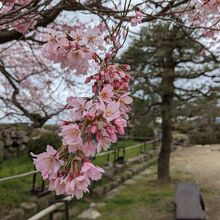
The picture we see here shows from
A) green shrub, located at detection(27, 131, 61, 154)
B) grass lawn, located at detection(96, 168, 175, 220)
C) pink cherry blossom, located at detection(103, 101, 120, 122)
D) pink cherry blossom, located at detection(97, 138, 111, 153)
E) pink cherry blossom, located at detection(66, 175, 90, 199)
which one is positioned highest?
green shrub, located at detection(27, 131, 61, 154)

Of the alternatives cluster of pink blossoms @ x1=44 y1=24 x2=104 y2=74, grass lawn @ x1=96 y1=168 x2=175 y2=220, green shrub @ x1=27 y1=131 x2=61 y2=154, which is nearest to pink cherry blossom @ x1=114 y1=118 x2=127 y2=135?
cluster of pink blossoms @ x1=44 y1=24 x2=104 y2=74

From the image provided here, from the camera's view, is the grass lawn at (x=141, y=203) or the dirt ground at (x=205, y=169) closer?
the grass lawn at (x=141, y=203)

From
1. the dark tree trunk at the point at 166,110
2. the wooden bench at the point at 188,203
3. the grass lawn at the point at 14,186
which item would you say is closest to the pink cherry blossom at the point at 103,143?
the wooden bench at the point at 188,203

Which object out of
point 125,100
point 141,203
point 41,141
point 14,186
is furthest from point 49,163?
point 41,141

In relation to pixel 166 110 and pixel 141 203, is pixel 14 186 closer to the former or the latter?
pixel 141 203

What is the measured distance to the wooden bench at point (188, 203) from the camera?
614 cm

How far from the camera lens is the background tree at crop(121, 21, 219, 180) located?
429 inches

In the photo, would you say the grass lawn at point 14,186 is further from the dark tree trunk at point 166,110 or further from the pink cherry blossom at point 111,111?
the pink cherry blossom at point 111,111

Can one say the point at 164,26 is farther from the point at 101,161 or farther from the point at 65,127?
→ the point at 65,127

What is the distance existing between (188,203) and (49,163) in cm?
554

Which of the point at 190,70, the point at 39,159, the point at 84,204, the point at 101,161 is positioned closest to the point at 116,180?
the point at 101,161

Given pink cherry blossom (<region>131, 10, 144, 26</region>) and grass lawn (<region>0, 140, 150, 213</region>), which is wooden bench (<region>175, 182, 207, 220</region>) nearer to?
grass lawn (<region>0, 140, 150, 213</region>)

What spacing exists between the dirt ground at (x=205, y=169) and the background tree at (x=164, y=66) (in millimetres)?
1158

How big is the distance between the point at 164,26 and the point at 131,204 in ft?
14.0
